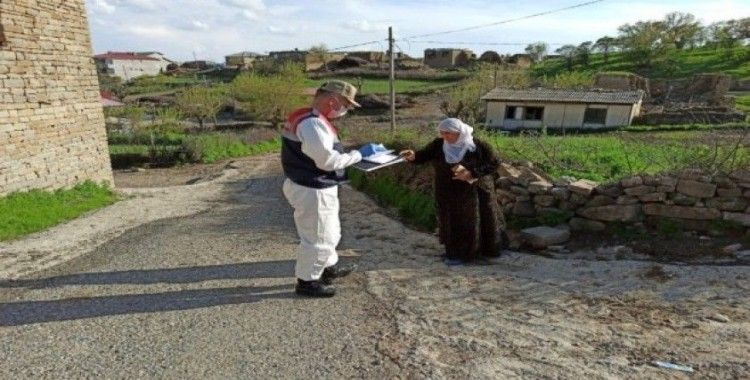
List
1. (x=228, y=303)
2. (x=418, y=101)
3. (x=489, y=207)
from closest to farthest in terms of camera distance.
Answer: (x=228, y=303), (x=489, y=207), (x=418, y=101)

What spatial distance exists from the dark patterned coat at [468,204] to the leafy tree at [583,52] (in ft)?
227

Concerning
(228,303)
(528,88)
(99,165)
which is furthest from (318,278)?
(528,88)

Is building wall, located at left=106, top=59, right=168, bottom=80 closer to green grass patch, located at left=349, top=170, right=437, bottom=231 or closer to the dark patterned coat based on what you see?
green grass patch, located at left=349, top=170, right=437, bottom=231

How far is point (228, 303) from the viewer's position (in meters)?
4.32

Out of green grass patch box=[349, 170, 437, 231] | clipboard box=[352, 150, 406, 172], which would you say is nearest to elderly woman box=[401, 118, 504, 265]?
clipboard box=[352, 150, 406, 172]

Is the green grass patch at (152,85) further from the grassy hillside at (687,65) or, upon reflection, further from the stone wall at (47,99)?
the stone wall at (47,99)

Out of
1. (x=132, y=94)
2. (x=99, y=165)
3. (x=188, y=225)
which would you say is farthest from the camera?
(x=132, y=94)

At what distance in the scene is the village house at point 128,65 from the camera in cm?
7812

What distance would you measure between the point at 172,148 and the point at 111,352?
2176 centimetres

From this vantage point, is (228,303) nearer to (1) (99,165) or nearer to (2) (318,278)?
(2) (318,278)

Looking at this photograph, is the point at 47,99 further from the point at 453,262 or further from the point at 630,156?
the point at 630,156

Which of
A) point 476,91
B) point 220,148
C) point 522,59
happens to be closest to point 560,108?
point 476,91

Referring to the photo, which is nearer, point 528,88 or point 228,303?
point 228,303

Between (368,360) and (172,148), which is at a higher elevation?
(368,360)
